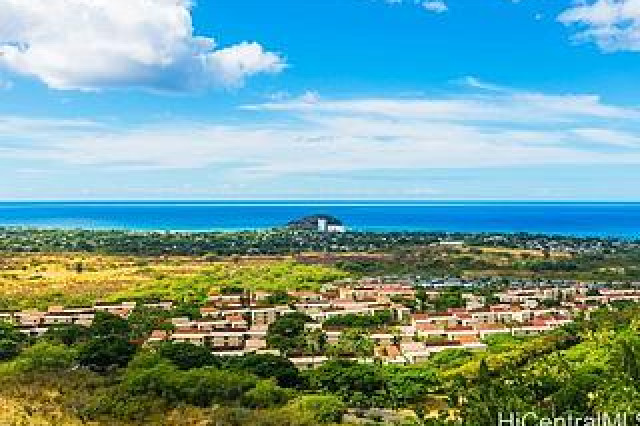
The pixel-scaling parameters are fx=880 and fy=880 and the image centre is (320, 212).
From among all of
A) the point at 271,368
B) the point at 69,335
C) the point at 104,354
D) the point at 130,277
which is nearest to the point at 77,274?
the point at 130,277

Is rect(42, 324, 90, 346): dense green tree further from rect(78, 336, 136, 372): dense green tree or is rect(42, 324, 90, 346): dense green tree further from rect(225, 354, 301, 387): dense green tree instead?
rect(225, 354, 301, 387): dense green tree

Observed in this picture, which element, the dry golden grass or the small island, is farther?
the small island

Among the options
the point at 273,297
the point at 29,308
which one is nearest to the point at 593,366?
the point at 273,297

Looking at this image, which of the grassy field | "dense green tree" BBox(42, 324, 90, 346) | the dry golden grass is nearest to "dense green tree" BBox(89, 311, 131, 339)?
"dense green tree" BBox(42, 324, 90, 346)

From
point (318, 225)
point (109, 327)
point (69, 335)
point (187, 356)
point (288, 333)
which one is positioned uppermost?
point (318, 225)

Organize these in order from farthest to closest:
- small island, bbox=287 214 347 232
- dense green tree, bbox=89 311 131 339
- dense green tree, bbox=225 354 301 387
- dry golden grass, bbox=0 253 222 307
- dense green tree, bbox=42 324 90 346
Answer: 1. small island, bbox=287 214 347 232
2. dry golden grass, bbox=0 253 222 307
3. dense green tree, bbox=89 311 131 339
4. dense green tree, bbox=42 324 90 346
5. dense green tree, bbox=225 354 301 387

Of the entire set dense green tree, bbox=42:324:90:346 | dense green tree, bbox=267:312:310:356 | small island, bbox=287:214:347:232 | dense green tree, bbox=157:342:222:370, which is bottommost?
dense green tree, bbox=267:312:310:356

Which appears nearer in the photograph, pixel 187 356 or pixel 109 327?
pixel 187 356

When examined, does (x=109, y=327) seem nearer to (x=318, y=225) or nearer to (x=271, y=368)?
(x=271, y=368)
